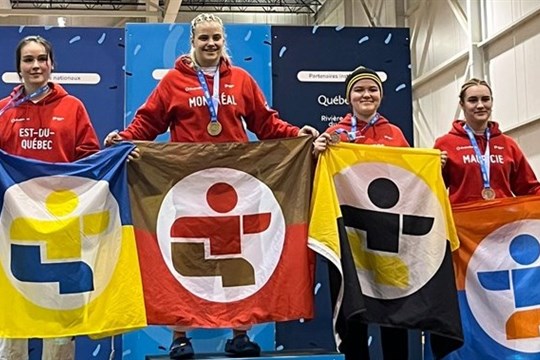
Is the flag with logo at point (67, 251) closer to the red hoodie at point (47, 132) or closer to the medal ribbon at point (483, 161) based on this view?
the red hoodie at point (47, 132)

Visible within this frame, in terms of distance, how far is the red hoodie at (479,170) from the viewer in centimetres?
407

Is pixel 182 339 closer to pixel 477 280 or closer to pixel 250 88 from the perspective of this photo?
pixel 250 88

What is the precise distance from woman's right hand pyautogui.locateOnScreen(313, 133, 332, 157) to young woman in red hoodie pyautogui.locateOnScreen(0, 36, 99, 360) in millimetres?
1055

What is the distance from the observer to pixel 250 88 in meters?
3.85

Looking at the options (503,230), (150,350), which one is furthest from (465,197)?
(150,350)

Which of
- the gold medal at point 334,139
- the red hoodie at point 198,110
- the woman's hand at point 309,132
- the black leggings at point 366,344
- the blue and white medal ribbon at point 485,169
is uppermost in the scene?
the red hoodie at point 198,110

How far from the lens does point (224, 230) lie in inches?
141

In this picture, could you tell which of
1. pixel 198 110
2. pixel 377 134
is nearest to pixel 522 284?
pixel 377 134

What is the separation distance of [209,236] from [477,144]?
1597 mm

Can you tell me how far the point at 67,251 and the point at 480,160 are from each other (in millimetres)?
2176

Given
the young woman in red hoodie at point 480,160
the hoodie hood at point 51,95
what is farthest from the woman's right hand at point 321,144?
the hoodie hood at point 51,95

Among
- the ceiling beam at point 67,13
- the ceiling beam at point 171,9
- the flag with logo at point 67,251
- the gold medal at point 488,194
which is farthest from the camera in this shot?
the ceiling beam at point 171,9

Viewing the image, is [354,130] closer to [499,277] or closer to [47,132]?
[499,277]

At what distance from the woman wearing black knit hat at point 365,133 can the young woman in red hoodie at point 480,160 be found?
344 millimetres
